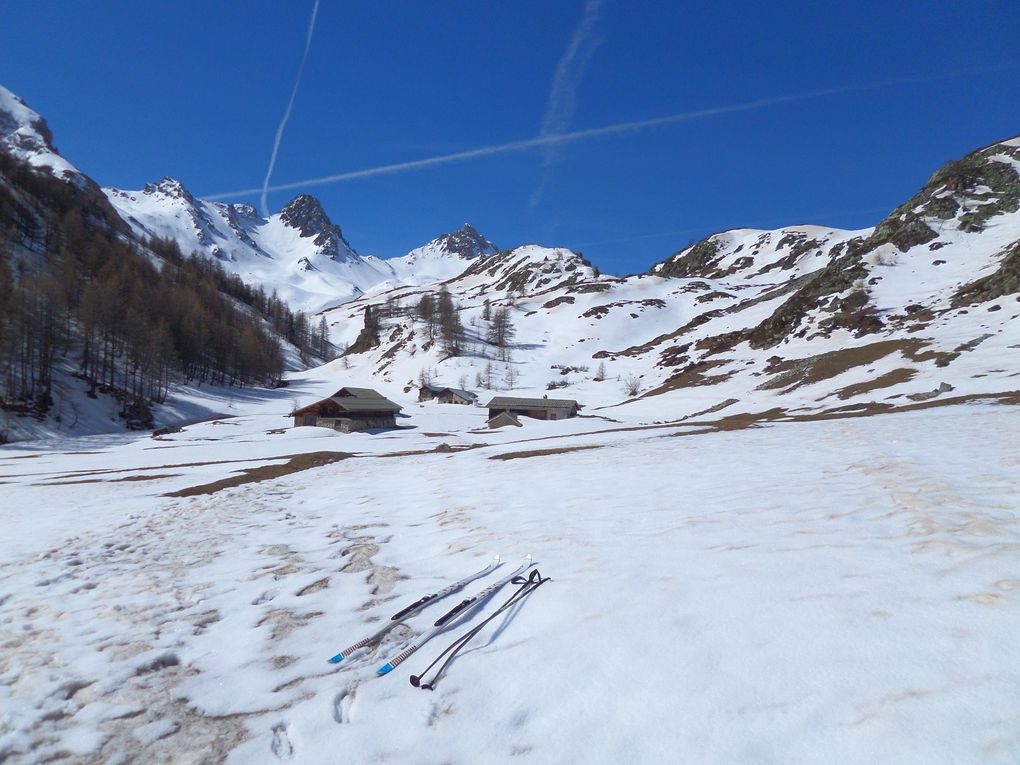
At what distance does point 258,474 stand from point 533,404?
162 ft

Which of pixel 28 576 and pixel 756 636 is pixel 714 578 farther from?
pixel 28 576

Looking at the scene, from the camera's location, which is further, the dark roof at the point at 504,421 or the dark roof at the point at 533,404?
the dark roof at the point at 533,404

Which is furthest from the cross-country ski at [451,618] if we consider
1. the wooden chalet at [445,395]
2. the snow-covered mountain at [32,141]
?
the snow-covered mountain at [32,141]

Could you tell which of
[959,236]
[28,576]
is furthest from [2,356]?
[959,236]

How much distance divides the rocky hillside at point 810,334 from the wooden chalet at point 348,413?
31590 millimetres

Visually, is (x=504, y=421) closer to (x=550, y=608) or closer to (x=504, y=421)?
(x=504, y=421)

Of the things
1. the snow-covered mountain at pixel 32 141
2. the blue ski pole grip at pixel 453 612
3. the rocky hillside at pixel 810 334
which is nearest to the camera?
the blue ski pole grip at pixel 453 612

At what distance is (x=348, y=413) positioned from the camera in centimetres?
6384

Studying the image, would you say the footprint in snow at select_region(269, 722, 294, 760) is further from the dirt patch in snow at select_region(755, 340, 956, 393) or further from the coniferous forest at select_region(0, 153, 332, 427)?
the coniferous forest at select_region(0, 153, 332, 427)

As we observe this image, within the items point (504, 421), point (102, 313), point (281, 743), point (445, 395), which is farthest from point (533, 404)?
point (281, 743)

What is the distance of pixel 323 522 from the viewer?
11.3m

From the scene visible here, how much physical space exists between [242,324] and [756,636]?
5932 inches

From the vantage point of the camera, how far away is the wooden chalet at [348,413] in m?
63.8

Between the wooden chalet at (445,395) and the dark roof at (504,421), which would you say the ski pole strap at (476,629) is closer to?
the dark roof at (504,421)
